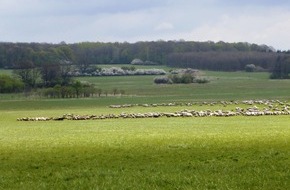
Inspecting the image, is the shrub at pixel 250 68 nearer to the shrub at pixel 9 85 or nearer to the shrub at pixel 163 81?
the shrub at pixel 163 81

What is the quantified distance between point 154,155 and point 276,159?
12.7ft

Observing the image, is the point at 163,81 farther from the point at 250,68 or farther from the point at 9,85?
the point at 250,68

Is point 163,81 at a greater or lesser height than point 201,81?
lesser

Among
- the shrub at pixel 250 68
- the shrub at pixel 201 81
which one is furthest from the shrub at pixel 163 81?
the shrub at pixel 250 68

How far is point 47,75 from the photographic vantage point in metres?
144

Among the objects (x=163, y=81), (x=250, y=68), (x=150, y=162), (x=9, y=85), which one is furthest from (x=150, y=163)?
(x=250, y=68)

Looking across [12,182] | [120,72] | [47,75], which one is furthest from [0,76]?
[12,182]

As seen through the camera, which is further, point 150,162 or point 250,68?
point 250,68

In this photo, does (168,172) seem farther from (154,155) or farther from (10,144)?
(10,144)

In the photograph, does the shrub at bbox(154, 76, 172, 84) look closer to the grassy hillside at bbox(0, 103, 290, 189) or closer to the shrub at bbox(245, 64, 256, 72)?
the shrub at bbox(245, 64, 256, 72)

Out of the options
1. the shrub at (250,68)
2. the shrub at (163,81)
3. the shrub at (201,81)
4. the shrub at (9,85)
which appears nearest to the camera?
the shrub at (9,85)

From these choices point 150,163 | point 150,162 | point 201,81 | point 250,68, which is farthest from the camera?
point 250,68

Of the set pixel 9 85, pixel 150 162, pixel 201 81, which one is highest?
pixel 150 162

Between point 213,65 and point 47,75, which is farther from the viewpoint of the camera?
point 213,65
